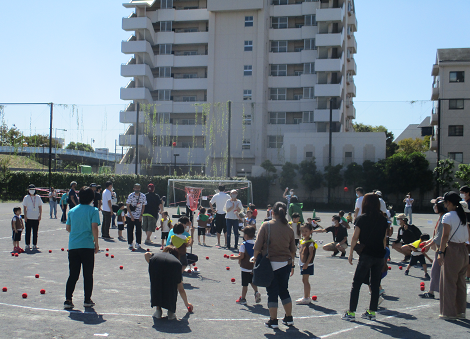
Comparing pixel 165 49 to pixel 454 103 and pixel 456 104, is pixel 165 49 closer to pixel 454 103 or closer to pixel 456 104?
pixel 454 103

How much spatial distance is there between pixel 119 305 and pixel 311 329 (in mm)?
3155

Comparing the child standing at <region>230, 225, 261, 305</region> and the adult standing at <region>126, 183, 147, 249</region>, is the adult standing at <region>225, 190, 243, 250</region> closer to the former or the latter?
the adult standing at <region>126, 183, 147, 249</region>

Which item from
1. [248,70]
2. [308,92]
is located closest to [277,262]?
[308,92]

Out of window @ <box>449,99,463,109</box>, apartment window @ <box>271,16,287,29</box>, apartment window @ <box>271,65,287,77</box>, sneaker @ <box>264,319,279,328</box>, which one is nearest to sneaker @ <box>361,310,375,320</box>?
sneaker @ <box>264,319,279,328</box>

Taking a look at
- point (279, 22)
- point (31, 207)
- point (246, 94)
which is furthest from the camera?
point (279, 22)

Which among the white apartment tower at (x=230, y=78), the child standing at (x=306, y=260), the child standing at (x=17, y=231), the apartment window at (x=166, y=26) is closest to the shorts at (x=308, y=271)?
the child standing at (x=306, y=260)

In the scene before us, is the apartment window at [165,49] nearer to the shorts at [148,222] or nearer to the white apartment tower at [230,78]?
the white apartment tower at [230,78]

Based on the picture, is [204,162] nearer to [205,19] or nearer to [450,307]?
[205,19]

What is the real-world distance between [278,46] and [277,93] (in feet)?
19.3

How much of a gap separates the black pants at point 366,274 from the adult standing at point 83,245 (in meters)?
4.05

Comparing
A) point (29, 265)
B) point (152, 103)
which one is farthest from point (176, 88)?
point (29, 265)

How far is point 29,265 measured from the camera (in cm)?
1055

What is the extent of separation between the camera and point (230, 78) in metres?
54.5

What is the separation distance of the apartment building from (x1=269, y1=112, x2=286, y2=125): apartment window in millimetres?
17161
